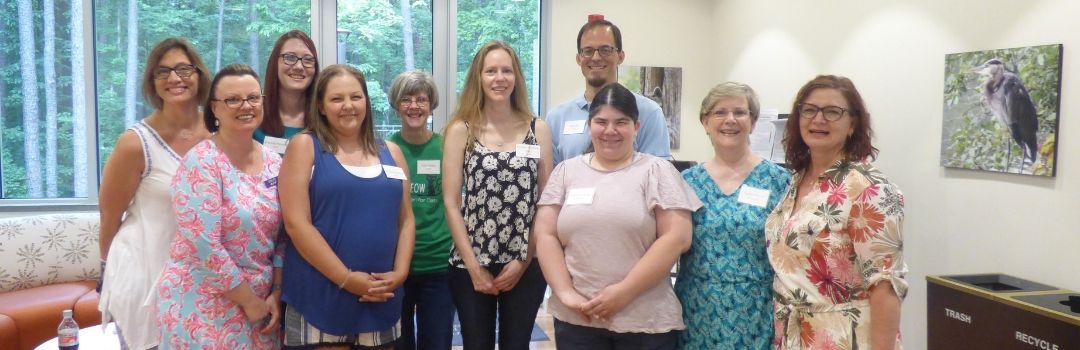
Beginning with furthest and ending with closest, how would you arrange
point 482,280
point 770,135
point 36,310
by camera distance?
point 770,135, point 36,310, point 482,280

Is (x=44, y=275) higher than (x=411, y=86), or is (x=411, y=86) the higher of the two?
(x=411, y=86)

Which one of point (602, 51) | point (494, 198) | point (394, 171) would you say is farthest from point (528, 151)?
point (602, 51)

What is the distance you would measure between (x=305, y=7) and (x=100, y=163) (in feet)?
6.13

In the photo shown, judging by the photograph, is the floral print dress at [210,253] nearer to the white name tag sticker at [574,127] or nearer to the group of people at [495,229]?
the group of people at [495,229]

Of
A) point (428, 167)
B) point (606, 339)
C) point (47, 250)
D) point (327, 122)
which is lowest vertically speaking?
point (47, 250)

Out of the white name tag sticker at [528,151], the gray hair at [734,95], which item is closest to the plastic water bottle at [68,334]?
the white name tag sticker at [528,151]

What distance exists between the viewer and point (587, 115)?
2.66 m

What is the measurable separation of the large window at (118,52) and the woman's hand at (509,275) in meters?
3.31

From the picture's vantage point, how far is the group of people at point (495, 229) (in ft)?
5.87

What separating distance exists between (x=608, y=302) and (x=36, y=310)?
3.46 meters

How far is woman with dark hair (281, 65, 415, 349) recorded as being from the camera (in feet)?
6.49

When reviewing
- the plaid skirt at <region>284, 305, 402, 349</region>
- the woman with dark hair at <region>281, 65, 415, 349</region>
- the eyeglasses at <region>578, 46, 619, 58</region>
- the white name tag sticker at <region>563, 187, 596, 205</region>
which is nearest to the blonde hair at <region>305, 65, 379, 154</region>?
the woman with dark hair at <region>281, 65, 415, 349</region>

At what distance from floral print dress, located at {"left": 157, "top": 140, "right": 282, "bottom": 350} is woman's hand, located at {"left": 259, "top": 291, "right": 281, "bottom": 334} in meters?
0.05

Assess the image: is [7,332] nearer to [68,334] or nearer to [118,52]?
[68,334]
